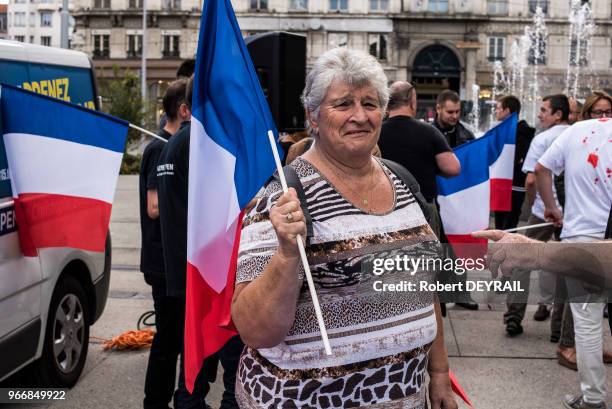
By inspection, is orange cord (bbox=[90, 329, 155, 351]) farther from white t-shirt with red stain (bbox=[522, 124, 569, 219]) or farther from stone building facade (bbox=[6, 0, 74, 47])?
stone building facade (bbox=[6, 0, 74, 47])

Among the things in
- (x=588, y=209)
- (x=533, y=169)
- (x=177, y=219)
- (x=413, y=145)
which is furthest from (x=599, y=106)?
(x=177, y=219)

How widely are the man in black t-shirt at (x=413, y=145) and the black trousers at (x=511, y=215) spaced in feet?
11.0

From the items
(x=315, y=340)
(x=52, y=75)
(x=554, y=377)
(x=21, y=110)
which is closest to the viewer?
(x=315, y=340)

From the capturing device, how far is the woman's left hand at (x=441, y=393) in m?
2.73

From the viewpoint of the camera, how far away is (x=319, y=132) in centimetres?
254

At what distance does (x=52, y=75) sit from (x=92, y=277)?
1.48m

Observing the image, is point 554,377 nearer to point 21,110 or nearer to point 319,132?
point 319,132

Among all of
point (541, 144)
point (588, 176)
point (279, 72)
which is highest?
point (279, 72)

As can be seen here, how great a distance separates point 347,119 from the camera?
2469 mm

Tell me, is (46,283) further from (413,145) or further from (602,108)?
(602,108)

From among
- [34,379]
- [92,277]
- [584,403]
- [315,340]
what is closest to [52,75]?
[92,277]

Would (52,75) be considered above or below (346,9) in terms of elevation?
below

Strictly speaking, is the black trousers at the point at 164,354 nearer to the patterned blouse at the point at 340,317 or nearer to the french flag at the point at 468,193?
the patterned blouse at the point at 340,317

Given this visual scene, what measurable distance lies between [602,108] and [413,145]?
4.45 feet
